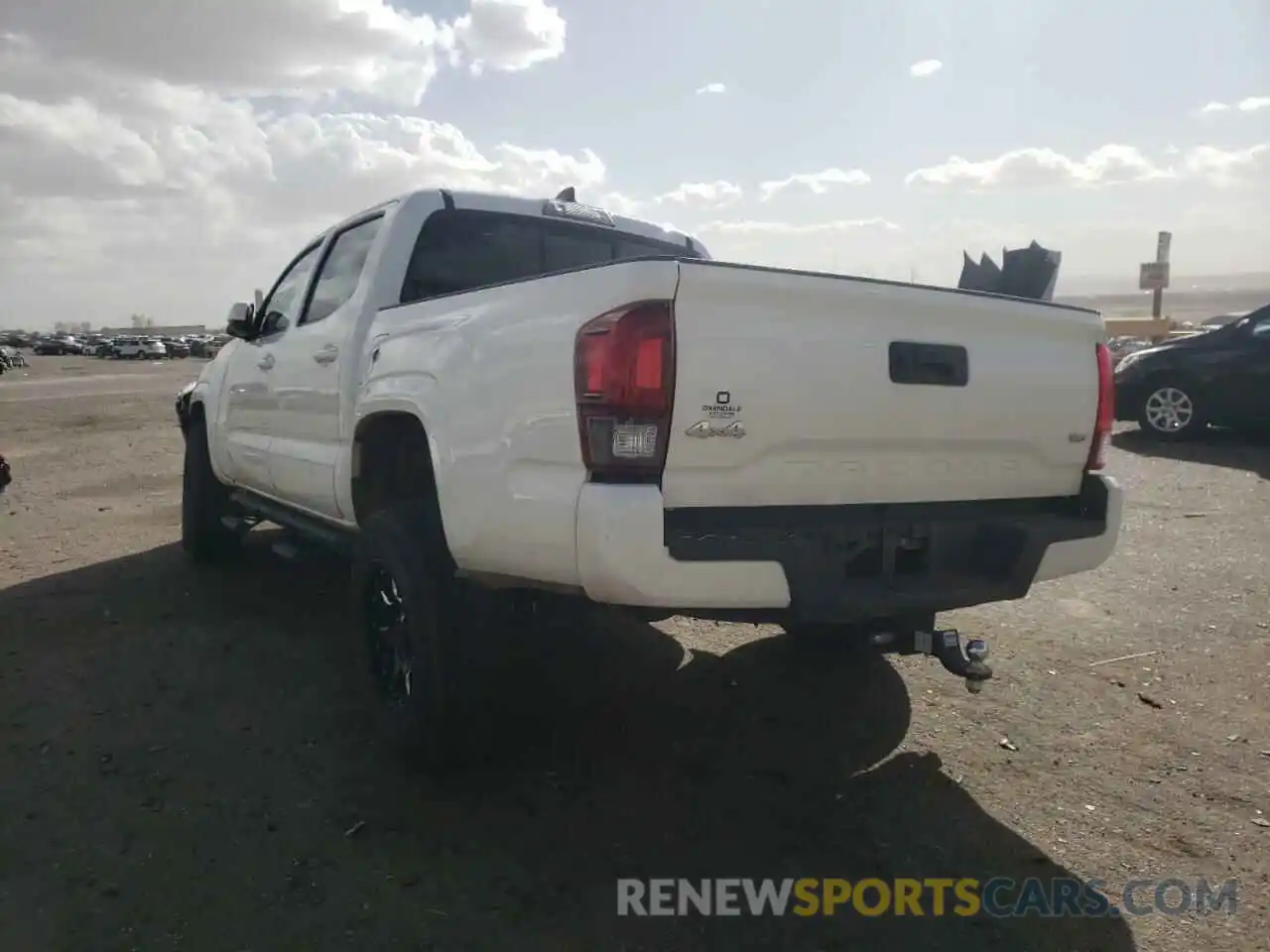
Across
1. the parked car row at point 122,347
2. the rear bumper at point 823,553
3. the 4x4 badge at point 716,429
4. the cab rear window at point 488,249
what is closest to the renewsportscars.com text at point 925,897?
the rear bumper at point 823,553

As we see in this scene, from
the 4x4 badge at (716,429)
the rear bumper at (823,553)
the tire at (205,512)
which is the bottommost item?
the tire at (205,512)

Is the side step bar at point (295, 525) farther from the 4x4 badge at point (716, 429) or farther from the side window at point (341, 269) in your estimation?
the 4x4 badge at point (716, 429)

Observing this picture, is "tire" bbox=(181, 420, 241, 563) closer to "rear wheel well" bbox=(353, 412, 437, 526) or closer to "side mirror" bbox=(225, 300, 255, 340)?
"side mirror" bbox=(225, 300, 255, 340)

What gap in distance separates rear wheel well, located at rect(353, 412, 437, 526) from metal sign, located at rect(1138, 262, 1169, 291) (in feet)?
78.3

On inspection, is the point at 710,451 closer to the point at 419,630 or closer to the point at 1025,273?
the point at 419,630

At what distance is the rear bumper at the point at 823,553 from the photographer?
2475mm

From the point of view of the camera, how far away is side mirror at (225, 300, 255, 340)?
Answer: 214 inches

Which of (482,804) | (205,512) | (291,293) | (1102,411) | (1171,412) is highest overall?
(291,293)

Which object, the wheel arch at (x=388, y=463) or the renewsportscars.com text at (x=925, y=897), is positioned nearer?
the renewsportscars.com text at (x=925, y=897)

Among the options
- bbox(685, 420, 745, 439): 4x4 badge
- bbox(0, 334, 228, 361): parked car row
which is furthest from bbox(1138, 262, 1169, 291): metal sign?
bbox(0, 334, 228, 361): parked car row

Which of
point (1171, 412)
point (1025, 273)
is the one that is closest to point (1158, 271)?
point (1171, 412)

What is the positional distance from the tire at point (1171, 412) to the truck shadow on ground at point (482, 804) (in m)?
8.29

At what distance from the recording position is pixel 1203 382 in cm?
1048

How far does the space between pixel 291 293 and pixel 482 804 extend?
325 centimetres
